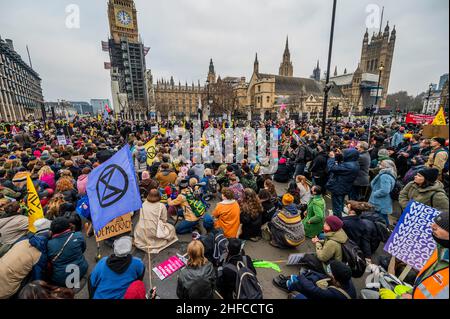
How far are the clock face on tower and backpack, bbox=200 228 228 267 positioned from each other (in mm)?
87579

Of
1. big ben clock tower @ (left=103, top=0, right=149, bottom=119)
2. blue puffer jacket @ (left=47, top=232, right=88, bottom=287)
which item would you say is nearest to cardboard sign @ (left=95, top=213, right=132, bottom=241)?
blue puffer jacket @ (left=47, top=232, right=88, bottom=287)

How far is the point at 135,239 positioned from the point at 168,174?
7.84 ft

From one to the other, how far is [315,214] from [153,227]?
3.49 meters

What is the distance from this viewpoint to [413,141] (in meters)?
8.02

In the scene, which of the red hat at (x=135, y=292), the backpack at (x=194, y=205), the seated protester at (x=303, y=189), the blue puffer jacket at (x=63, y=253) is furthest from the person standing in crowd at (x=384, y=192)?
the blue puffer jacket at (x=63, y=253)

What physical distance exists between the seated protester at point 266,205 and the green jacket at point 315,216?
823 millimetres

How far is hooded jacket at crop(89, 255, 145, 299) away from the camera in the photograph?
98.0 inches

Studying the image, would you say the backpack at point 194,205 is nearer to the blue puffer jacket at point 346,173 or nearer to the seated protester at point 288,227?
the seated protester at point 288,227

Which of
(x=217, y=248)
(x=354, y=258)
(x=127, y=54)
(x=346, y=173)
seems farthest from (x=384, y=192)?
(x=127, y=54)

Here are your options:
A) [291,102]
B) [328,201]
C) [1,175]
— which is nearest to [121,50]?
[291,102]

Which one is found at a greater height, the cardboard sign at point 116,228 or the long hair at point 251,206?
the long hair at point 251,206

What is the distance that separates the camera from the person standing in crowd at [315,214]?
443 cm

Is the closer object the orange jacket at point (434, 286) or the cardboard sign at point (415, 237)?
the orange jacket at point (434, 286)
